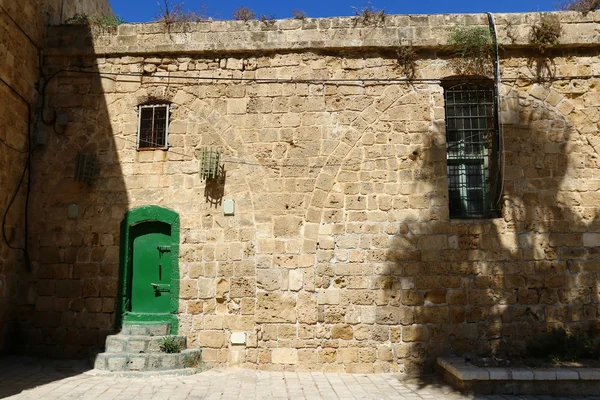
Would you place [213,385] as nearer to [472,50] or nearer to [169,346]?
[169,346]

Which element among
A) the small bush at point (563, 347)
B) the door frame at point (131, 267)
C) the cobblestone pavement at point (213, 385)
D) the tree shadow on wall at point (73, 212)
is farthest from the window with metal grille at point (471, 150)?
the tree shadow on wall at point (73, 212)

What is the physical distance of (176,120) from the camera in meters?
7.45

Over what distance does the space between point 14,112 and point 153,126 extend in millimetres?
1983

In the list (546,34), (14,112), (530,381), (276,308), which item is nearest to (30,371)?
(276,308)

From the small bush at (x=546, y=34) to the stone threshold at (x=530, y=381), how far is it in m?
4.56

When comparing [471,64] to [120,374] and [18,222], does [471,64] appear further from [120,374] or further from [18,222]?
[18,222]

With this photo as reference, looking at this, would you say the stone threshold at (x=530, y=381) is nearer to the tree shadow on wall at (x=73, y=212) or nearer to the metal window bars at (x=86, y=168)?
the tree shadow on wall at (x=73, y=212)

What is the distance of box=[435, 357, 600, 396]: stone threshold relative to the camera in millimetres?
5531

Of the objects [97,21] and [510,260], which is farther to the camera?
[97,21]

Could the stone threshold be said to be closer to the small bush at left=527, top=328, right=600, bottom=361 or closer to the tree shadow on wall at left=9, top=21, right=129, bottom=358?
the small bush at left=527, top=328, right=600, bottom=361

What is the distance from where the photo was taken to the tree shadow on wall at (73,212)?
710 cm

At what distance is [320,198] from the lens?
277 inches

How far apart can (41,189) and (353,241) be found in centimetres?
484

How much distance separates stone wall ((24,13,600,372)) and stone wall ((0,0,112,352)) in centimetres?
28
